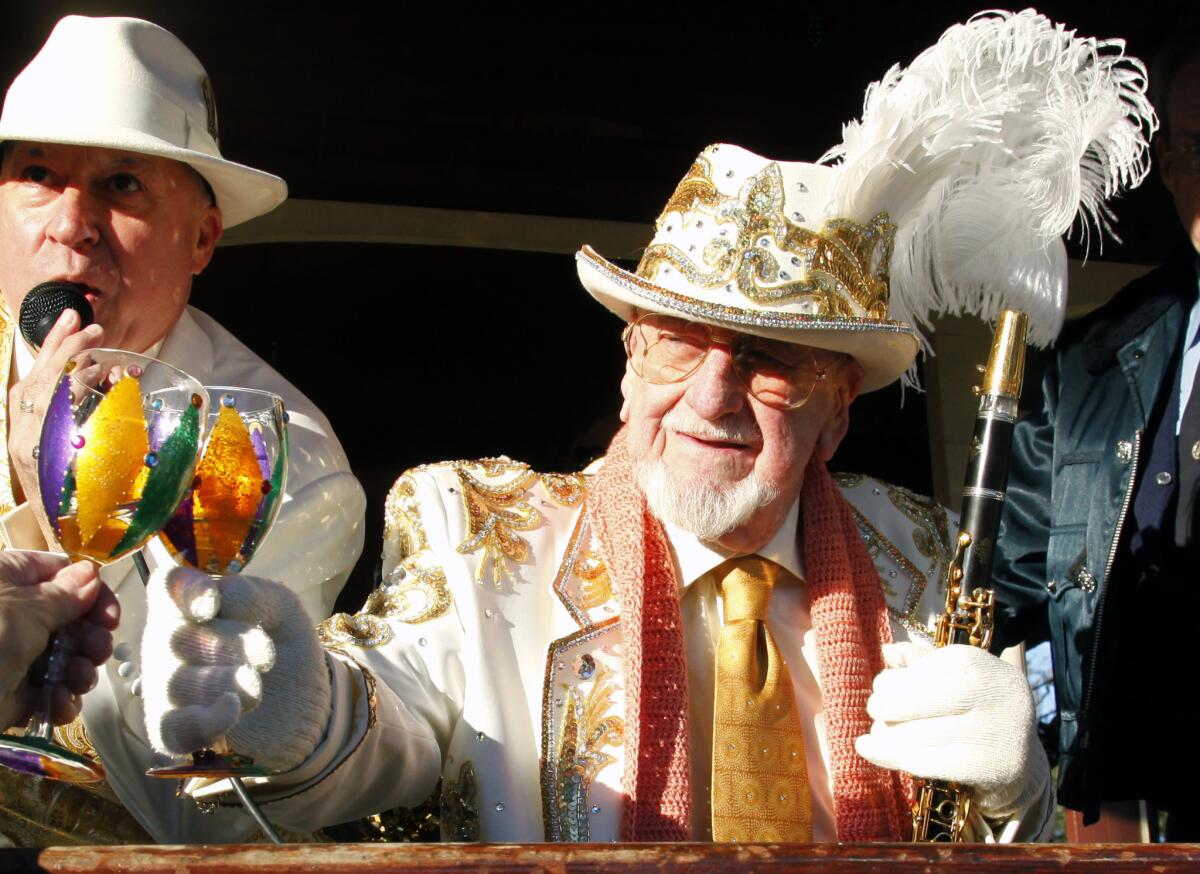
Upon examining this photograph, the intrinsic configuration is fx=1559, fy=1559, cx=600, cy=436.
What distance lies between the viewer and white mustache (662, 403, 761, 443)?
265 cm

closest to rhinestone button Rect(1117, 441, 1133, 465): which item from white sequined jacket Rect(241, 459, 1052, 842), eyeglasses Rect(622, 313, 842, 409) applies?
white sequined jacket Rect(241, 459, 1052, 842)

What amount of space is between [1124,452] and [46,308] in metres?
2.09

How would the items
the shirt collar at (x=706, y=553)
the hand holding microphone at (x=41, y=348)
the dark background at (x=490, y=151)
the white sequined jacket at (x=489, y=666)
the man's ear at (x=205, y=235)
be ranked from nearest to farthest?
the hand holding microphone at (x=41, y=348), the white sequined jacket at (x=489, y=666), the shirt collar at (x=706, y=553), the man's ear at (x=205, y=235), the dark background at (x=490, y=151)

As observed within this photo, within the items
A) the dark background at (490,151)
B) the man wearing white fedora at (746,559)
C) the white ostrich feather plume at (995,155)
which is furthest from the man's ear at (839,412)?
the dark background at (490,151)

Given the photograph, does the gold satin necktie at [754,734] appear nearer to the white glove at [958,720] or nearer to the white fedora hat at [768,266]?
the white glove at [958,720]

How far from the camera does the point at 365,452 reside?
17.1 ft

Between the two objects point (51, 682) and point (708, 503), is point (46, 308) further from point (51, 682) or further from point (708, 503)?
point (708, 503)

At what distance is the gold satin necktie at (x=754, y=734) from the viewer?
8.17ft

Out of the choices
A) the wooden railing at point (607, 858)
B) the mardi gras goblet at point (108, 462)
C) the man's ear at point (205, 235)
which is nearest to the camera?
the wooden railing at point (607, 858)

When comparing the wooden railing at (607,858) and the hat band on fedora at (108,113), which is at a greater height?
the hat band on fedora at (108,113)

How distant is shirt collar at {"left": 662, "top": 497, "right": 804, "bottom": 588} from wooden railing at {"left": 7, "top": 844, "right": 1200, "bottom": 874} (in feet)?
3.60

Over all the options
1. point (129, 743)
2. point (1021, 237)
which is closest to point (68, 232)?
point (129, 743)

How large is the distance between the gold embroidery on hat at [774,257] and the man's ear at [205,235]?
0.82 m

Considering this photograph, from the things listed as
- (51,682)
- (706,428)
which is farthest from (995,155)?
(51,682)
